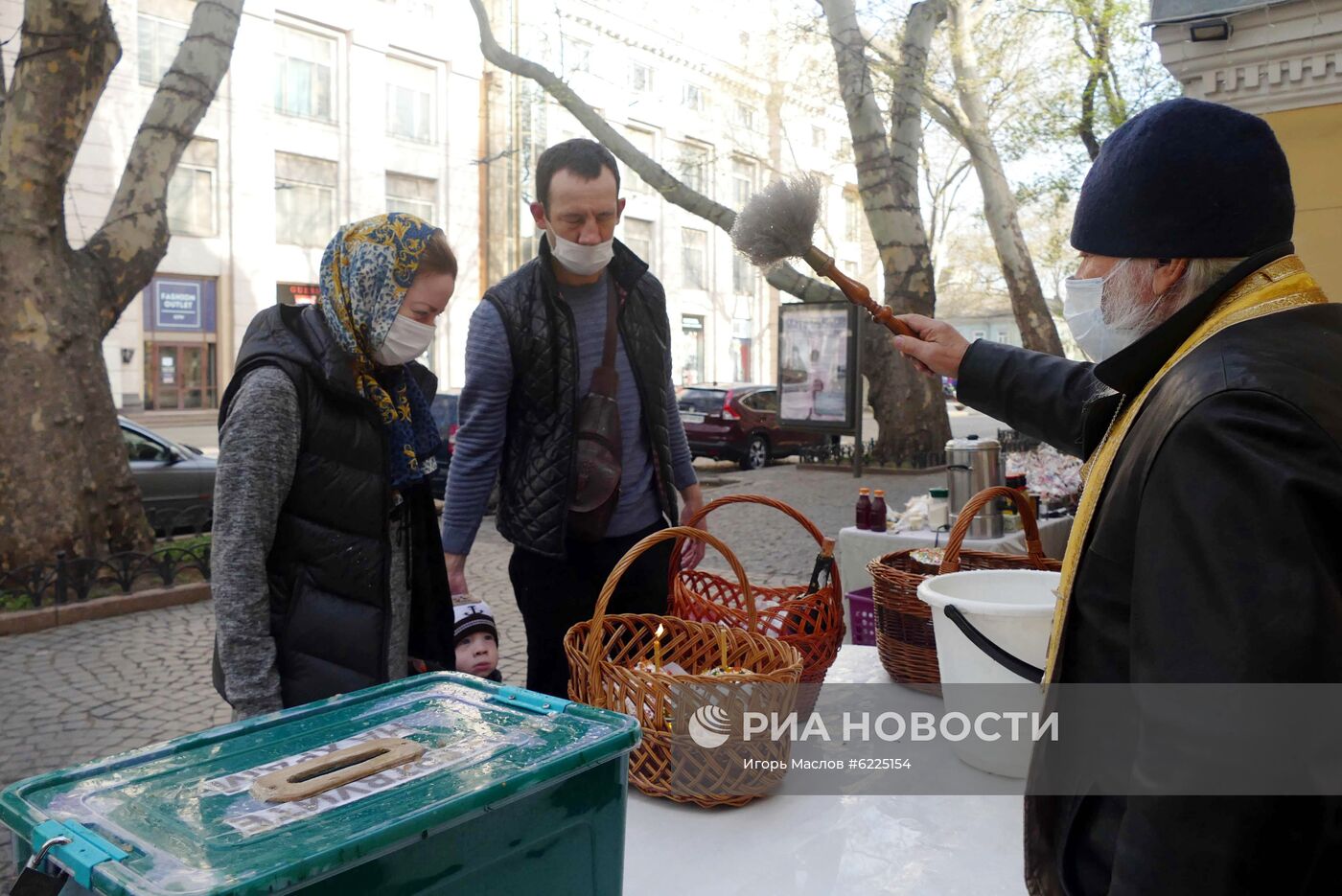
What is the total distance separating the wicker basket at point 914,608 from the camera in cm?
217

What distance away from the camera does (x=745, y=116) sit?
1351 inches

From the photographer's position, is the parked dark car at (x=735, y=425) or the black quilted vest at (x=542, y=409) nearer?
the black quilted vest at (x=542, y=409)

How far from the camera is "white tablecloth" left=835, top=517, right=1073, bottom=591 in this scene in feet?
14.7

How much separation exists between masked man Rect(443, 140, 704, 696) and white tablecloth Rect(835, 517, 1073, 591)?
1.76 m

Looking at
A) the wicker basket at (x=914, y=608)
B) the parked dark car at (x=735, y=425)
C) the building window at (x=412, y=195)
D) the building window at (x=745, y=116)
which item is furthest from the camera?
the building window at (x=745, y=116)

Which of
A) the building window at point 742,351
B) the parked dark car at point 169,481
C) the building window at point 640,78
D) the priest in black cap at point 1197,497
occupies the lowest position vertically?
the parked dark car at point 169,481

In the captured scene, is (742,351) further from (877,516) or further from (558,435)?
(558,435)

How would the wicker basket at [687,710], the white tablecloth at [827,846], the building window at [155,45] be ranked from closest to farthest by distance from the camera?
the white tablecloth at [827,846], the wicker basket at [687,710], the building window at [155,45]

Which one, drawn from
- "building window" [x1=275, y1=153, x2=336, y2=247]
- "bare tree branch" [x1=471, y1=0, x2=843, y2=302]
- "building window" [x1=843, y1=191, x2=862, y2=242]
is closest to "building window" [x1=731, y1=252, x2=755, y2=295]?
"building window" [x1=843, y1=191, x2=862, y2=242]

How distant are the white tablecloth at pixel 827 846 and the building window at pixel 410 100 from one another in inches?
1177

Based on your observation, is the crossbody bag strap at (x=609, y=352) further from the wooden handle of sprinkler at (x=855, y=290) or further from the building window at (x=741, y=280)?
the building window at (x=741, y=280)

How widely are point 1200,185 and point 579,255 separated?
197 cm

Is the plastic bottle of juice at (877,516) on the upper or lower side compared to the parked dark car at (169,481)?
upper

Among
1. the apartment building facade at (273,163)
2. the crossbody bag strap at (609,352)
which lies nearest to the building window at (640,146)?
the apartment building facade at (273,163)
